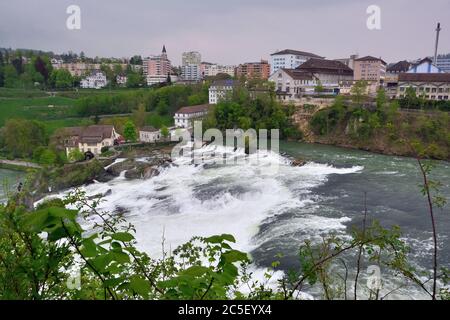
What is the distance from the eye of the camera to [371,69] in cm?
3919

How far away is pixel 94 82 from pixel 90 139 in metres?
26.1

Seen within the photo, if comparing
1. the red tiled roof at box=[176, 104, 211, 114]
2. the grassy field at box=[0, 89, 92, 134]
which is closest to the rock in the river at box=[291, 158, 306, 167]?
the red tiled roof at box=[176, 104, 211, 114]

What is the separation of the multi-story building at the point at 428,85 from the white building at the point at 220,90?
581 inches

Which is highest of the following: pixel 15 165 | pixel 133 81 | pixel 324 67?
pixel 324 67

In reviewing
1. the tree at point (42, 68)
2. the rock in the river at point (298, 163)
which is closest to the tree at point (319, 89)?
the rock in the river at point (298, 163)

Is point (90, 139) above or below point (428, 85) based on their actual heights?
below

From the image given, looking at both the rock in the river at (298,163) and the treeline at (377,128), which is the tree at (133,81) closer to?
the treeline at (377,128)

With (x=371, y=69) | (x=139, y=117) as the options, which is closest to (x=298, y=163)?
(x=139, y=117)

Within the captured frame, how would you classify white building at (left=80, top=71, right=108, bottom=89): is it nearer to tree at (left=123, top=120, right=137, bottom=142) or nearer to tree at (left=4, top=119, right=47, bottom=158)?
tree at (left=4, top=119, right=47, bottom=158)

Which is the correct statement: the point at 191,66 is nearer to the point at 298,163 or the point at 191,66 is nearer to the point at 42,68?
the point at 42,68
